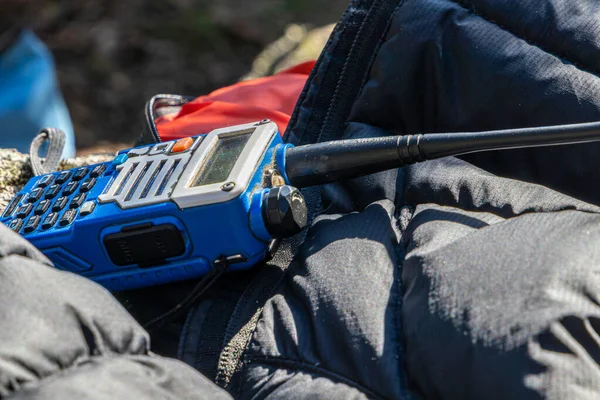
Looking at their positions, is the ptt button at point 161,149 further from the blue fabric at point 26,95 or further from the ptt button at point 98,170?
the blue fabric at point 26,95

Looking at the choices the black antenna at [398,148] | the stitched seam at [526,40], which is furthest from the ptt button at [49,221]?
the stitched seam at [526,40]

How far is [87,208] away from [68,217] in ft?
0.08

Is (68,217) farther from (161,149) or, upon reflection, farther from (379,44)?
(379,44)

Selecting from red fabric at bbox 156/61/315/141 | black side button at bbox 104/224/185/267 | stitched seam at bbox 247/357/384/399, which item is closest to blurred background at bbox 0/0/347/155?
red fabric at bbox 156/61/315/141

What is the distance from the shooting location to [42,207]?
771 millimetres

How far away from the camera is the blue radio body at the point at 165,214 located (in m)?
0.68

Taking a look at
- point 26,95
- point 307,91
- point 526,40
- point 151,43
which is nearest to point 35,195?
point 307,91

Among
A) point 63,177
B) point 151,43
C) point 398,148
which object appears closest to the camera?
point 398,148

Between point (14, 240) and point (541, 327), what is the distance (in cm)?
41

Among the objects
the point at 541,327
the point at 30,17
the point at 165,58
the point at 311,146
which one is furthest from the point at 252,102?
the point at 30,17

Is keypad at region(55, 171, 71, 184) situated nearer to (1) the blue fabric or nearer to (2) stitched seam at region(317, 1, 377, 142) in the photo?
(2) stitched seam at region(317, 1, 377, 142)

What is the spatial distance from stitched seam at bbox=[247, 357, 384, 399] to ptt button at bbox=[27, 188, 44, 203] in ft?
1.04

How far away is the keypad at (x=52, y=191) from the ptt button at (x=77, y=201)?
0.05 meters

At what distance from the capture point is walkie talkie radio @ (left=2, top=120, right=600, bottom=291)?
2.23 ft
